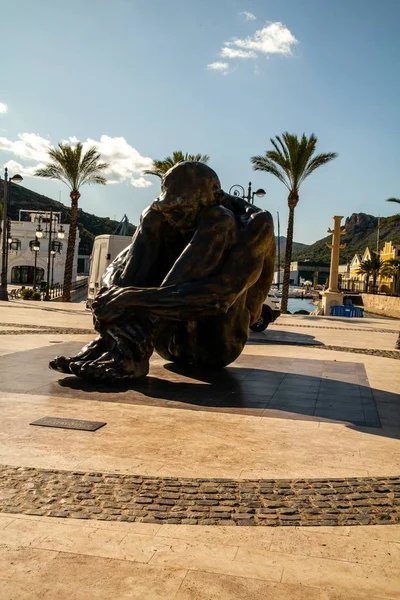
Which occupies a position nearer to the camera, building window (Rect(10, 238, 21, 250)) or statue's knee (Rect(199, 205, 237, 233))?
statue's knee (Rect(199, 205, 237, 233))

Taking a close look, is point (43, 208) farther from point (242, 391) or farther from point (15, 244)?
point (242, 391)

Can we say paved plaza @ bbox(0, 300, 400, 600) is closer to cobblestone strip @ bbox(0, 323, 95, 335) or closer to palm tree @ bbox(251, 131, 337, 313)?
cobblestone strip @ bbox(0, 323, 95, 335)

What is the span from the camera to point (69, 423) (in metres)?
4.55

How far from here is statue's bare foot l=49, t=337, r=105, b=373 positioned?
236 inches

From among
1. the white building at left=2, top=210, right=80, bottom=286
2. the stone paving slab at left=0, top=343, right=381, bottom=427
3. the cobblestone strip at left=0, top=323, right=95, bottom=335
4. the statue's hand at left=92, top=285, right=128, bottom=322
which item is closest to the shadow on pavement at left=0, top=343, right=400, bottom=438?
the stone paving slab at left=0, top=343, right=381, bottom=427

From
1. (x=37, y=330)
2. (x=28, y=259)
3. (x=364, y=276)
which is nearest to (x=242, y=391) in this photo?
(x=37, y=330)

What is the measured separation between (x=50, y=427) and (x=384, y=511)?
2.42m

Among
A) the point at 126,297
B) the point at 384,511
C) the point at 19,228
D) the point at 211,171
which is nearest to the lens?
the point at 384,511

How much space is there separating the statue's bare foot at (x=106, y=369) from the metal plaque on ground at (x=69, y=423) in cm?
120

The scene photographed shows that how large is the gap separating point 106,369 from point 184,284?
1107mm

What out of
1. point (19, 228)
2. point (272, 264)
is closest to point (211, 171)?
point (272, 264)

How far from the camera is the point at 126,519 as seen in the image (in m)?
2.95

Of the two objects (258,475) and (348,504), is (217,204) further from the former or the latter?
(348,504)

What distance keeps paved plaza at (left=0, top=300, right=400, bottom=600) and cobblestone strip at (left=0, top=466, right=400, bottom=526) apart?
11 mm
